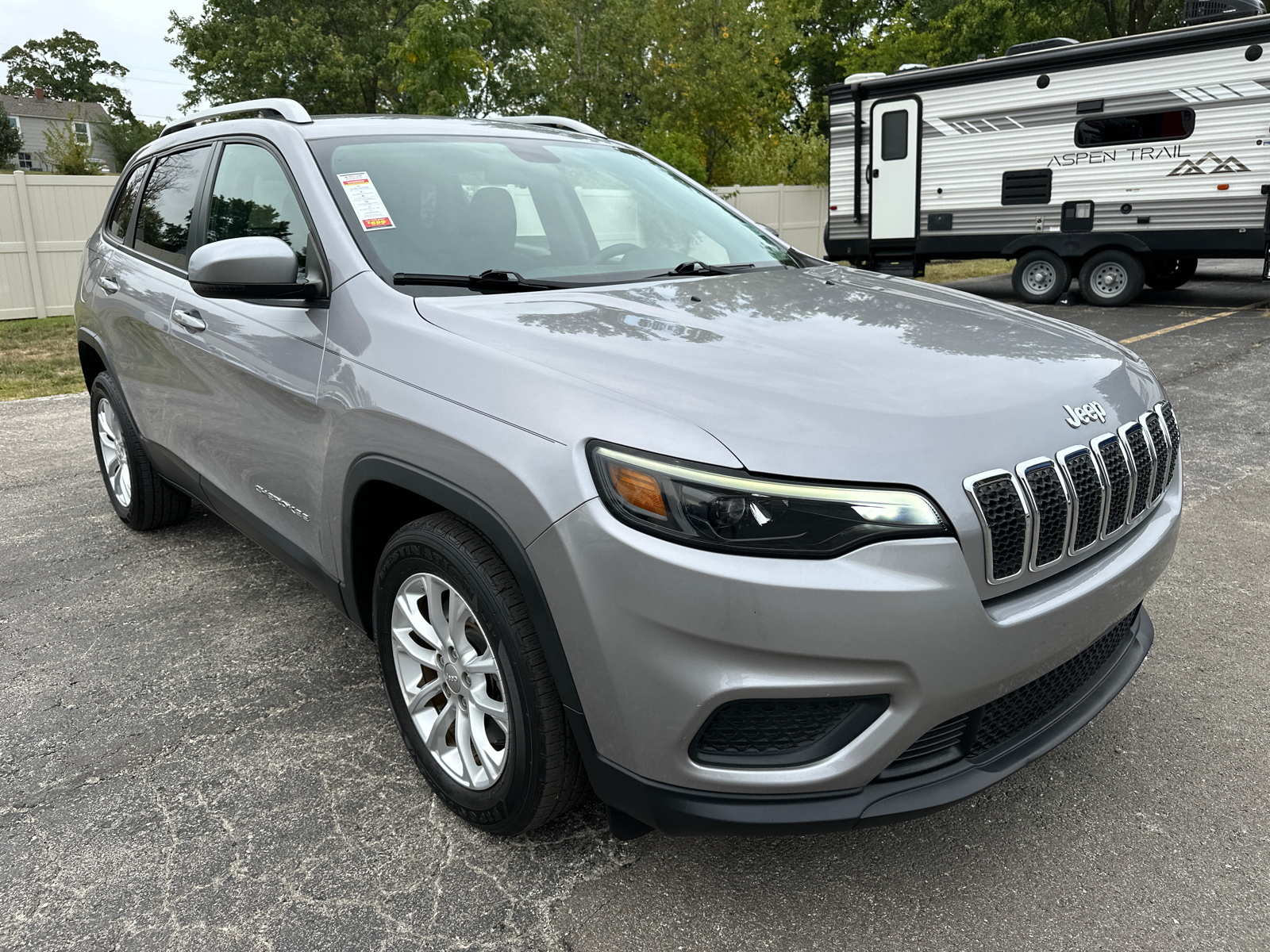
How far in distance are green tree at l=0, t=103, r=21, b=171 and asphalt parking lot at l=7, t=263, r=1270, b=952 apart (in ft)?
Answer: 208

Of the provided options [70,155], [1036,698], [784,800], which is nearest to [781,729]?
[784,800]

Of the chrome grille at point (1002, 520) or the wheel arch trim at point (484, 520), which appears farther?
the wheel arch trim at point (484, 520)

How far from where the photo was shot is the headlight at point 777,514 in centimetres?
182

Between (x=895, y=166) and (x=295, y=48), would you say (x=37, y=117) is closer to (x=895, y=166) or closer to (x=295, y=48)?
(x=295, y=48)

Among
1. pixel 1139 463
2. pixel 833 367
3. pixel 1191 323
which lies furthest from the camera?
pixel 1191 323

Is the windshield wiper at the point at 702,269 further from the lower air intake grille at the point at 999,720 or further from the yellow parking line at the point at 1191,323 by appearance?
the yellow parking line at the point at 1191,323

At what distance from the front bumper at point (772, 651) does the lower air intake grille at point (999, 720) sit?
32 millimetres

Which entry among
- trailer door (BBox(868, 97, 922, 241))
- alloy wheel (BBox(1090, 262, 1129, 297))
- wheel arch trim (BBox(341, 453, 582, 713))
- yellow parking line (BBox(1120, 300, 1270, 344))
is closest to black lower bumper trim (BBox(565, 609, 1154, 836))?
wheel arch trim (BBox(341, 453, 582, 713))

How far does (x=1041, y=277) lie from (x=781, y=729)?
42.9ft

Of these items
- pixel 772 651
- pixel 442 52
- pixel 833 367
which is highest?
pixel 442 52

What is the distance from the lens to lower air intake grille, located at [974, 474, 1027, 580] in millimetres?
1901

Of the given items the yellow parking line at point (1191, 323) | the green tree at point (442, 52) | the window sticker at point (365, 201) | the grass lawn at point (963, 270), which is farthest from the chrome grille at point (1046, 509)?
the grass lawn at point (963, 270)

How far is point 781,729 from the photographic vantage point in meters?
→ 1.92

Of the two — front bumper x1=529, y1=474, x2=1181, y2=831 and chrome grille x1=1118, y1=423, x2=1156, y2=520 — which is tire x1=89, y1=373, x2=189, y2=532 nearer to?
front bumper x1=529, y1=474, x2=1181, y2=831
